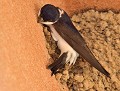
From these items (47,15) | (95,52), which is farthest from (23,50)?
(95,52)

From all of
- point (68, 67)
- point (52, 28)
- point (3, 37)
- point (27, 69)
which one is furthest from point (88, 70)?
point (3, 37)

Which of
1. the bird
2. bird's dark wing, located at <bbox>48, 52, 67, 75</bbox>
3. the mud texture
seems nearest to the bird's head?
the bird

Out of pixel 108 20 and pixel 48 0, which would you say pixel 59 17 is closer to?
pixel 48 0

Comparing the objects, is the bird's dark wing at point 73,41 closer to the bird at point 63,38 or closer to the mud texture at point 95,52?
the bird at point 63,38

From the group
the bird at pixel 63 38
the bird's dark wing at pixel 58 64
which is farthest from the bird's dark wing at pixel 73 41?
the bird's dark wing at pixel 58 64

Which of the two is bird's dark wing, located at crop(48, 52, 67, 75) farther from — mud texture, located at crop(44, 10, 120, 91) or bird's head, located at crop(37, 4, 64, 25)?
bird's head, located at crop(37, 4, 64, 25)

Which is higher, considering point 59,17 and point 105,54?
point 59,17
